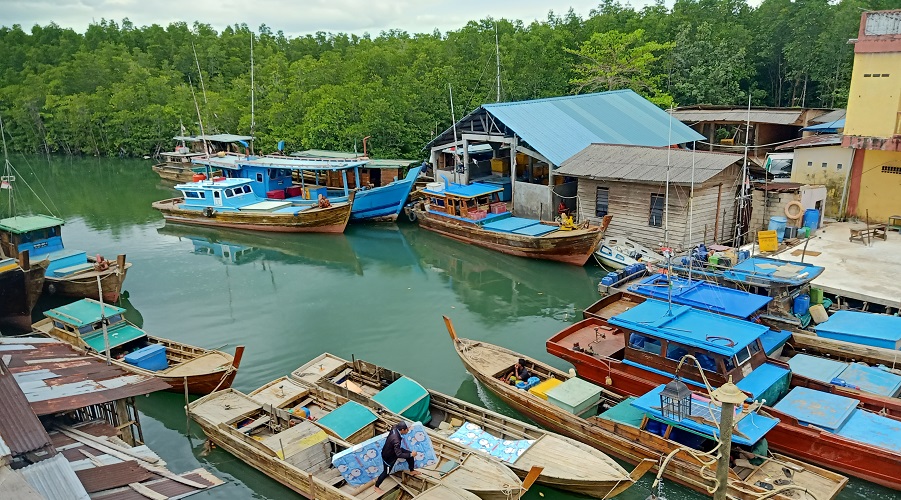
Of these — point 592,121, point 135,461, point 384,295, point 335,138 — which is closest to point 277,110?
point 335,138

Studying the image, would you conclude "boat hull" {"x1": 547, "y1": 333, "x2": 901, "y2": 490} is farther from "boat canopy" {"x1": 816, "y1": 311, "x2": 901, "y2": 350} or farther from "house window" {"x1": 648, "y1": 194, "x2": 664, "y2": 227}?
"house window" {"x1": 648, "y1": 194, "x2": 664, "y2": 227}

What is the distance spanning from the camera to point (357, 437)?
12.8 m

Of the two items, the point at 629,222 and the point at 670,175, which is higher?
the point at 670,175

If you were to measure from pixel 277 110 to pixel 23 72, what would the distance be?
46837 millimetres

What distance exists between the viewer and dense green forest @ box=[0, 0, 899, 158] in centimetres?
4569

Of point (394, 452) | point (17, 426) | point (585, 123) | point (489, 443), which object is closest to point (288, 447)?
point (394, 452)

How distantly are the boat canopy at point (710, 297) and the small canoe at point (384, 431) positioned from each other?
6.15 metres

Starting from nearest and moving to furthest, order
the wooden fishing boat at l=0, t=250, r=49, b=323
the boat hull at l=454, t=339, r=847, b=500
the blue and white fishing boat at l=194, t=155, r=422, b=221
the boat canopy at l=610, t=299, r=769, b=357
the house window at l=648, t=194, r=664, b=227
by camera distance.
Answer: the boat hull at l=454, t=339, r=847, b=500, the boat canopy at l=610, t=299, r=769, b=357, the wooden fishing boat at l=0, t=250, r=49, b=323, the house window at l=648, t=194, r=664, b=227, the blue and white fishing boat at l=194, t=155, r=422, b=221

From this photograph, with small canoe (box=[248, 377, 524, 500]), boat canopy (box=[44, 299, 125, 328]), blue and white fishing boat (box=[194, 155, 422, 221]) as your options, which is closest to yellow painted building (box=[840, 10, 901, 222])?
blue and white fishing boat (box=[194, 155, 422, 221])

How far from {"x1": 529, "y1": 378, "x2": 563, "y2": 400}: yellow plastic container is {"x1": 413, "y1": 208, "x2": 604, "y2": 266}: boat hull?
11.1 m

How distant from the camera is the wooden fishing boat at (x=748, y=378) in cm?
1202

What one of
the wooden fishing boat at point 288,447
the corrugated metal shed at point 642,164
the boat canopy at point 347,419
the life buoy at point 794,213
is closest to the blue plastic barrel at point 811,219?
the life buoy at point 794,213

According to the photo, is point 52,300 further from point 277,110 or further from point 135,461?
point 277,110

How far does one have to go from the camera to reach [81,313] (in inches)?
691
